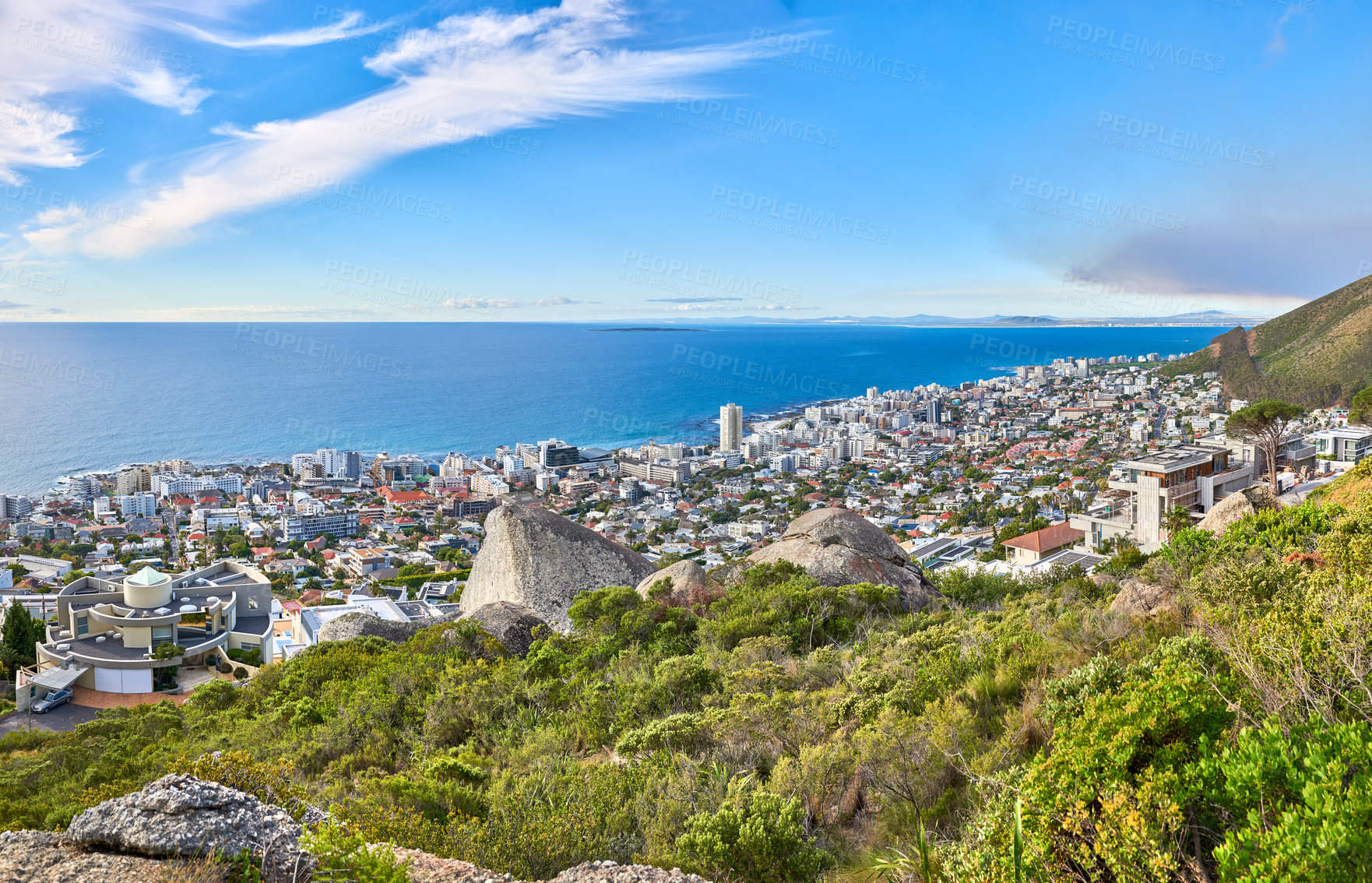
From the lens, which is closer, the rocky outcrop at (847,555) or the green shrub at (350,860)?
the green shrub at (350,860)

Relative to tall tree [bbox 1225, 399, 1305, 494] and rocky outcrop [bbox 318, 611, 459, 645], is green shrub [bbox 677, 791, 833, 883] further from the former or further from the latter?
tall tree [bbox 1225, 399, 1305, 494]

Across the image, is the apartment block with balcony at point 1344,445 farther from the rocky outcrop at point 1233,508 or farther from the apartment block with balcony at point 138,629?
the apartment block with balcony at point 138,629

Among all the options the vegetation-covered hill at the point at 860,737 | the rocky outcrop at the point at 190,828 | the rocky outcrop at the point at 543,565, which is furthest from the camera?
the rocky outcrop at the point at 543,565

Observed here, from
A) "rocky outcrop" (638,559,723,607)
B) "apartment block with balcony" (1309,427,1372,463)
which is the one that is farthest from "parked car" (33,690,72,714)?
"apartment block with balcony" (1309,427,1372,463)

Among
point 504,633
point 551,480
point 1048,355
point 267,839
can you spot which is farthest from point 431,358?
point 267,839

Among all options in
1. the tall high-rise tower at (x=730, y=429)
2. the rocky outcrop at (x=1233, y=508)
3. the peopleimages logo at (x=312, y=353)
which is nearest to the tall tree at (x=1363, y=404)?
the rocky outcrop at (x=1233, y=508)

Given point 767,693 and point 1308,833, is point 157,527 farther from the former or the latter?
point 1308,833

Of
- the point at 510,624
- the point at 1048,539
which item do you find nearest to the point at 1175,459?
the point at 1048,539

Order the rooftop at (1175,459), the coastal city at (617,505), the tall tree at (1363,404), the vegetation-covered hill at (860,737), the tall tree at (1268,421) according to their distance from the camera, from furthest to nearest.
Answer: the tall tree at (1363,404)
the coastal city at (617,505)
the tall tree at (1268,421)
the rooftop at (1175,459)
the vegetation-covered hill at (860,737)

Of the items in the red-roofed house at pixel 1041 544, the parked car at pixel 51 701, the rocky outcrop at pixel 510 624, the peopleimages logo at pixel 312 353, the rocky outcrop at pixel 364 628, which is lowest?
the parked car at pixel 51 701
